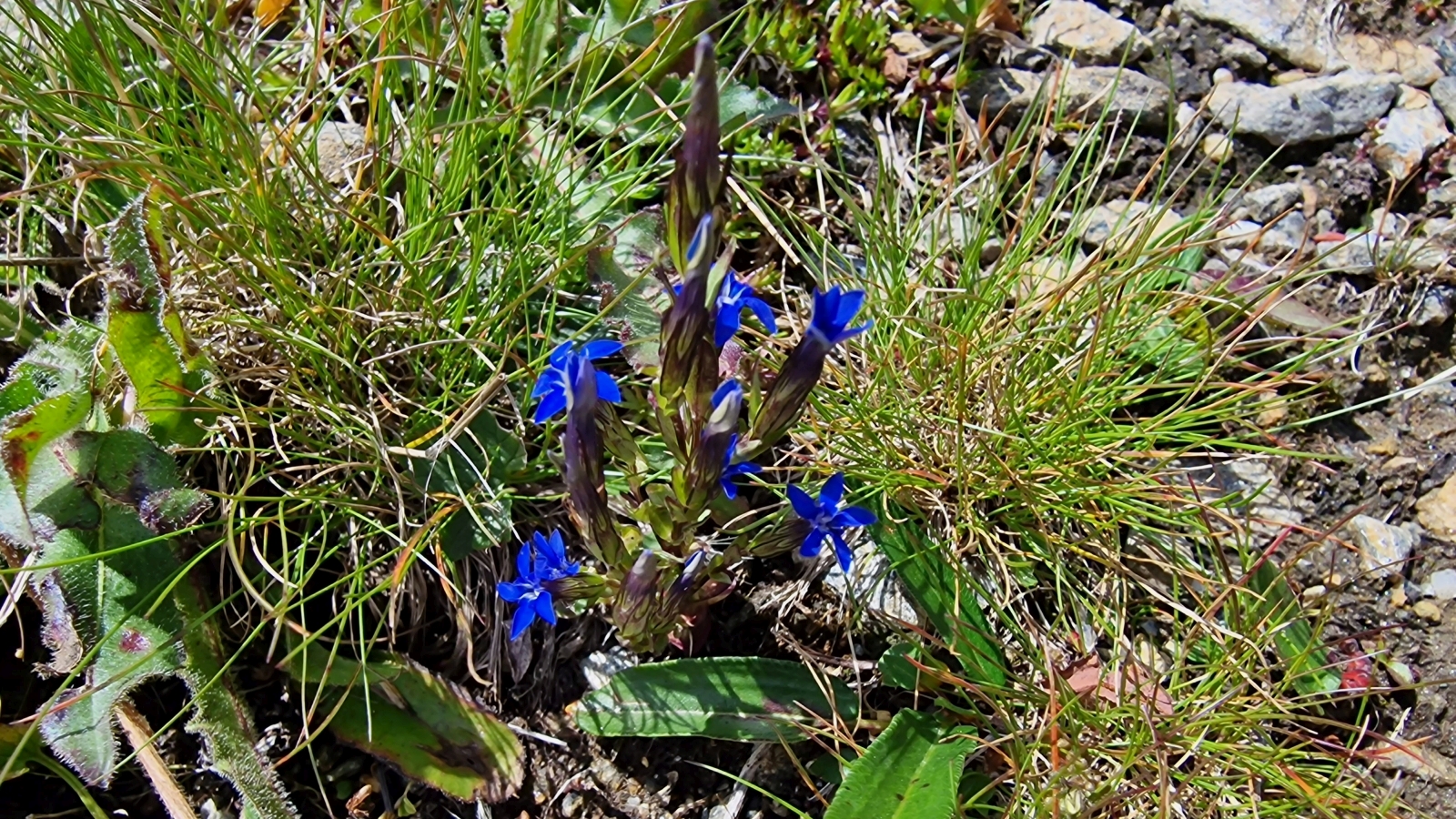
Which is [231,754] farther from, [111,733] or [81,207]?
[81,207]

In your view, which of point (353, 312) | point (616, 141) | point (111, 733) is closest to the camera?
point (111, 733)

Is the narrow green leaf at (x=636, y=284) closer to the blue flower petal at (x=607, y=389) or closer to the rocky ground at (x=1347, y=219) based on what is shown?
the blue flower petal at (x=607, y=389)

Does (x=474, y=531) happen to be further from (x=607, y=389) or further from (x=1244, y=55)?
(x=1244, y=55)

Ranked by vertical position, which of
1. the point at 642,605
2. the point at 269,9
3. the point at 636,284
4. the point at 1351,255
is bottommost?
the point at 1351,255

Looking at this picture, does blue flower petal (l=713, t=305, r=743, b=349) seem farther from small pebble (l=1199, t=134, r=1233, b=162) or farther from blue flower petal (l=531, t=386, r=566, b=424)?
small pebble (l=1199, t=134, r=1233, b=162)

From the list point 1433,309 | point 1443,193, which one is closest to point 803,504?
point 1433,309

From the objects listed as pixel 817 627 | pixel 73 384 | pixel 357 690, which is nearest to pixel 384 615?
pixel 357 690

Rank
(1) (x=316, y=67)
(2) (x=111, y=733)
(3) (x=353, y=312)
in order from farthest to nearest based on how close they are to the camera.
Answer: (1) (x=316, y=67)
(3) (x=353, y=312)
(2) (x=111, y=733)
